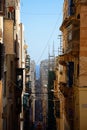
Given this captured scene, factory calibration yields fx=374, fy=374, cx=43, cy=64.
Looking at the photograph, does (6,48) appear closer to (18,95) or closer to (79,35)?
(79,35)

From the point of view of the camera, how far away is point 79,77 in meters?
20.3

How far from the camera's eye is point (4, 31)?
19.5 metres

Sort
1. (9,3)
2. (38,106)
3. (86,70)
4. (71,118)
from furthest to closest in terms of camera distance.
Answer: (38,106), (9,3), (71,118), (86,70)

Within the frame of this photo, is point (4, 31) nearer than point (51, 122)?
Yes

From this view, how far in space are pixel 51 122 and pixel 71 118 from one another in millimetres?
26941

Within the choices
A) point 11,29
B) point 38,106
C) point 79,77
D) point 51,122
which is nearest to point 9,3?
point 11,29

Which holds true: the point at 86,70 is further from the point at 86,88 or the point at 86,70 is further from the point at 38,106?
the point at 38,106

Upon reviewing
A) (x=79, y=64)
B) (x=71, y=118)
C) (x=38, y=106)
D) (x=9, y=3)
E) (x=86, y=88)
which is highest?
(x=9, y=3)

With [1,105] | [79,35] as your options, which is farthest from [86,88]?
[1,105]

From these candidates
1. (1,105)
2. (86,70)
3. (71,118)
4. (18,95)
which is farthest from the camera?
(18,95)

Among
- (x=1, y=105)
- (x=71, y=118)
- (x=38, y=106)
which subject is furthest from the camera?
(x=38, y=106)

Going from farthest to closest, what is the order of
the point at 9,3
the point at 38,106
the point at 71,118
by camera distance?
the point at 38,106, the point at 9,3, the point at 71,118

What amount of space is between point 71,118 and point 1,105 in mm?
6765

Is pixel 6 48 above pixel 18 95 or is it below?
above
